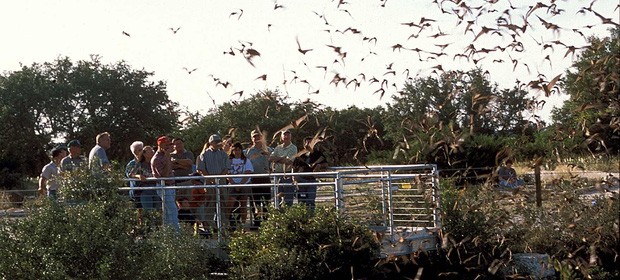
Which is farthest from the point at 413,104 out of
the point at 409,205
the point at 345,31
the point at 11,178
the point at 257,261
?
the point at 345,31

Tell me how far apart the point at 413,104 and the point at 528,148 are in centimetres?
1898

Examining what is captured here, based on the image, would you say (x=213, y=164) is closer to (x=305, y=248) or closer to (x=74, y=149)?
(x=74, y=149)

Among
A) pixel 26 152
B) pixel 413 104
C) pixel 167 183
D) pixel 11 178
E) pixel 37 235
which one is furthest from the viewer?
pixel 26 152

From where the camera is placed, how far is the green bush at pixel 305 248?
13250 mm

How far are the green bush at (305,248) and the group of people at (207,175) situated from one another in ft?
2.04

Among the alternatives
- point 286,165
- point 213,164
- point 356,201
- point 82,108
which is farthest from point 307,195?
point 82,108

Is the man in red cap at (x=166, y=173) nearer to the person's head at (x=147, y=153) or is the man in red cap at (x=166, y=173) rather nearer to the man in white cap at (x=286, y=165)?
the person's head at (x=147, y=153)

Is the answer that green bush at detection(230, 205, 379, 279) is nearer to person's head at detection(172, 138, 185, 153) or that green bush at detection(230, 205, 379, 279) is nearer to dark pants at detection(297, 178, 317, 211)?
dark pants at detection(297, 178, 317, 211)

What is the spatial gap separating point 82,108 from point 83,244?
56.0 m

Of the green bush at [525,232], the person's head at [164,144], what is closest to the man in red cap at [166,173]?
the person's head at [164,144]

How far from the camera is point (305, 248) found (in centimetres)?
1349

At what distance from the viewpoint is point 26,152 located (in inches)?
2448

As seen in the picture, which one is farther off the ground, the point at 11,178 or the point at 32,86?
the point at 32,86

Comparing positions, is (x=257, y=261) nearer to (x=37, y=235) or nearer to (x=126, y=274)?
(x=126, y=274)
